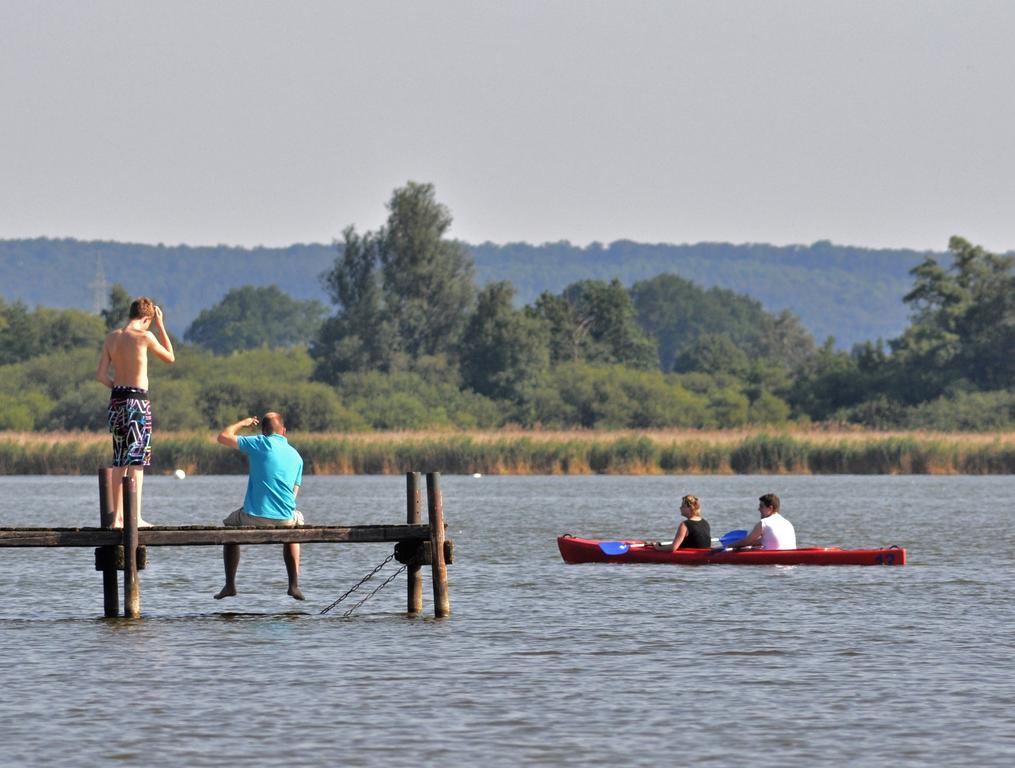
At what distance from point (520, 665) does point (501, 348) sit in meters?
78.6

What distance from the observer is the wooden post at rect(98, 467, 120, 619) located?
2044 centimetres

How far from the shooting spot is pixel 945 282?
92500 millimetres

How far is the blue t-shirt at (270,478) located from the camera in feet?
68.2

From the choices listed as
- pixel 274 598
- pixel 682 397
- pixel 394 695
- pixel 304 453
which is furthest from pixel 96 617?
pixel 682 397

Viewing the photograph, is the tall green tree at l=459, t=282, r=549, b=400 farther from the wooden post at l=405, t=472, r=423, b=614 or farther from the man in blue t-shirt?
the man in blue t-shirt

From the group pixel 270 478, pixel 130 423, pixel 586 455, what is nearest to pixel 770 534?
pixel 270 478

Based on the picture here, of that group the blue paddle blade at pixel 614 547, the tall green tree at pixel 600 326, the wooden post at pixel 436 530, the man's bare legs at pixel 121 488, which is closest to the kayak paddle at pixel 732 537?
the blue paddle blade at pixel 614 547

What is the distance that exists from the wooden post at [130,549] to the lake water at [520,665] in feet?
0.62

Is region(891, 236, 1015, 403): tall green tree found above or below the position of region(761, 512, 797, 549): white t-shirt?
above

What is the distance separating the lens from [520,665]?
17.9 meters

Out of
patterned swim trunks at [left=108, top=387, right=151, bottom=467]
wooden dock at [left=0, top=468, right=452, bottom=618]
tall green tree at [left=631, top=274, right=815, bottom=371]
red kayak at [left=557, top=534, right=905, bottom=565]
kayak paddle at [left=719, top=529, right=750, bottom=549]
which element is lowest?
red kayak at [left=557, top=534, right=905, bottom=565]

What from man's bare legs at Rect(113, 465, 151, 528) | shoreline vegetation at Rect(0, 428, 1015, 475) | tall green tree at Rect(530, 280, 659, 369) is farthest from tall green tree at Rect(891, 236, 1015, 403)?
man's bare legs at Rect(113, 465, 151, 528)

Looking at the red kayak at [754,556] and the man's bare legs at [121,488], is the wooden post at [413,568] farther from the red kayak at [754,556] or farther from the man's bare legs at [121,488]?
the red kayak at [754,556]

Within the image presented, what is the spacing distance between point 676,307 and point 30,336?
98.0 meters
